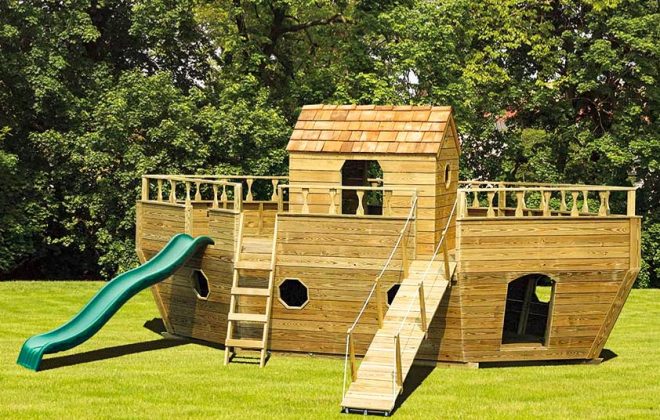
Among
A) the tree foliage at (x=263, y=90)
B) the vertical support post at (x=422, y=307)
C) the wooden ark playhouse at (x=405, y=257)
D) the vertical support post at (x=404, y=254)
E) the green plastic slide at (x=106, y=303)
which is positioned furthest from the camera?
the tree foliage at (x=263, y=90)

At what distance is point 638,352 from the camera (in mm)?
24266

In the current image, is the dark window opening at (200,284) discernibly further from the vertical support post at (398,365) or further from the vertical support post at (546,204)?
the vertical support post at (546,204)

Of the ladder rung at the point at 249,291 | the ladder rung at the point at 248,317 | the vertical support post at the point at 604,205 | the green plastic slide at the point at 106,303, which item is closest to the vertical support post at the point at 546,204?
the vertical support post at the point at 604,205

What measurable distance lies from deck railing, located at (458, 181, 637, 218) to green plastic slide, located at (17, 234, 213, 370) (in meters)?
5.39

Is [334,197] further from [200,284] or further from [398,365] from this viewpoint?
[398,365]

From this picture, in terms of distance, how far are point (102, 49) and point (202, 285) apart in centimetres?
1786

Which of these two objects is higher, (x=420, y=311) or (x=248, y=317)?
(x=420, y=311)

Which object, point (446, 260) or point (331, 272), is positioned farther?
point (331, 272)

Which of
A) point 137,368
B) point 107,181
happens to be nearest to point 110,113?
point 107,181

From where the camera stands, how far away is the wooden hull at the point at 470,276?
20.9 m

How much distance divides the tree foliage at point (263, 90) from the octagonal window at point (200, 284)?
11.5 meters

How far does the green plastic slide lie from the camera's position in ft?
67.9

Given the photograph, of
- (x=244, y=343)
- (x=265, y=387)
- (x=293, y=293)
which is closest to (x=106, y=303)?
(x=244, y=343)

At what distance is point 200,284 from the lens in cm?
2369
